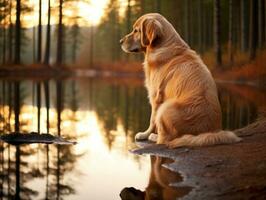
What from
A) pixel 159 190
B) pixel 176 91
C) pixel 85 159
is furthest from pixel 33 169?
pixel 176 91

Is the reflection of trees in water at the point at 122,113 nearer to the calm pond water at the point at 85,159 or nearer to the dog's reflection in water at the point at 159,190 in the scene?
the calm pond water at the point at 85,159

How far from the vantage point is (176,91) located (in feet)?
22.5

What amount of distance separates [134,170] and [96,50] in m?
83.3

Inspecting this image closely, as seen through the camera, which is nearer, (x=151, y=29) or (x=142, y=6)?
(x=151, y=29)

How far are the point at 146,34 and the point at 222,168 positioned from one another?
2.67 metres

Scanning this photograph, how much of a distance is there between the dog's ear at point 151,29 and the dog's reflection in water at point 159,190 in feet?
8.06

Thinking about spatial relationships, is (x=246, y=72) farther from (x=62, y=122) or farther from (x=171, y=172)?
(x=171, y=172)

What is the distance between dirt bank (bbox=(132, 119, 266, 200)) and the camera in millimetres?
4262

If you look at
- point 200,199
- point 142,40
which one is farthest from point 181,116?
point 200,199

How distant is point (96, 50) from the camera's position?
88062 mm

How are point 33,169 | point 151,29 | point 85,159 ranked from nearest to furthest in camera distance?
point 33,169, point 85,159, point 151,29

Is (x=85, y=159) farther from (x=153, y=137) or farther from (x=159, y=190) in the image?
(x=159, y=190)

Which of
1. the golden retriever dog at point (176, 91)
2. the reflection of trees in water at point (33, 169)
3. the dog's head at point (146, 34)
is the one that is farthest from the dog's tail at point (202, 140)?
the dog's head at point (146, 34)

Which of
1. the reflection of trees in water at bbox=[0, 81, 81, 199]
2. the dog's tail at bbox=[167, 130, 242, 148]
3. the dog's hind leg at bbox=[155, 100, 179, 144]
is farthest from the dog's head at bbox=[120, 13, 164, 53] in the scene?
the reflection of trees in water at bbox=[0, 81, 81, 199]
